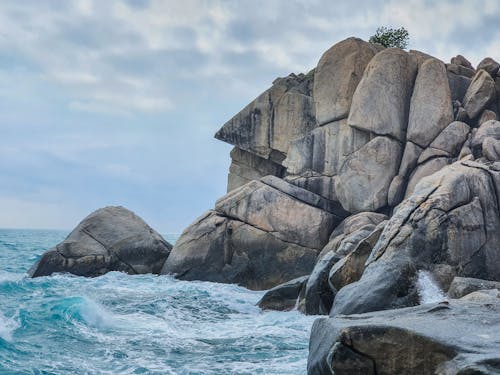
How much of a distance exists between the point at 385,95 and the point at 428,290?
1571 centimetres

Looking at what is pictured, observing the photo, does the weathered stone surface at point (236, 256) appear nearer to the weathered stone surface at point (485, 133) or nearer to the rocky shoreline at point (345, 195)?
the rocky shoreline at point (345, 195)

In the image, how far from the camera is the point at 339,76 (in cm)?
3250

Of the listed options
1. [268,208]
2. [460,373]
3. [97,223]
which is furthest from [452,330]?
[97,223]

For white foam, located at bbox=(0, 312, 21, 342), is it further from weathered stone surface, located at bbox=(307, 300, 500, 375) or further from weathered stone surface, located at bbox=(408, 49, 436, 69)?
weathered stone surface, located at bbox=(408, 49, 436, 69)

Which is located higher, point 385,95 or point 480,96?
point 385,95

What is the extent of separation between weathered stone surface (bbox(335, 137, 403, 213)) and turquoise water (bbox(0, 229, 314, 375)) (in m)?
6.77

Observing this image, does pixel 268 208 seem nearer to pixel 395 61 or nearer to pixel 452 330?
pixel 395 61

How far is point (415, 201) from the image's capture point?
19.4m

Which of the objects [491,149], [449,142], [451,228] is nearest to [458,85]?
[449,142]

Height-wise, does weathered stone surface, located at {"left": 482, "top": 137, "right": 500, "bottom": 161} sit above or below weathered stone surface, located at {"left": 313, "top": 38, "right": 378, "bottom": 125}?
below

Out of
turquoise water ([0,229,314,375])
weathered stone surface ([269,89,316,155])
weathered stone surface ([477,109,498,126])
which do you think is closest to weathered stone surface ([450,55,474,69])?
weathered stone surface ([477,109,498,126])

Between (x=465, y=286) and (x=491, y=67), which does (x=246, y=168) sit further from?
(x=465, y=286)

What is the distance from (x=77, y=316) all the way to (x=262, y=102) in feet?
67.2

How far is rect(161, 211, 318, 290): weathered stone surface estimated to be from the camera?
28500mm
